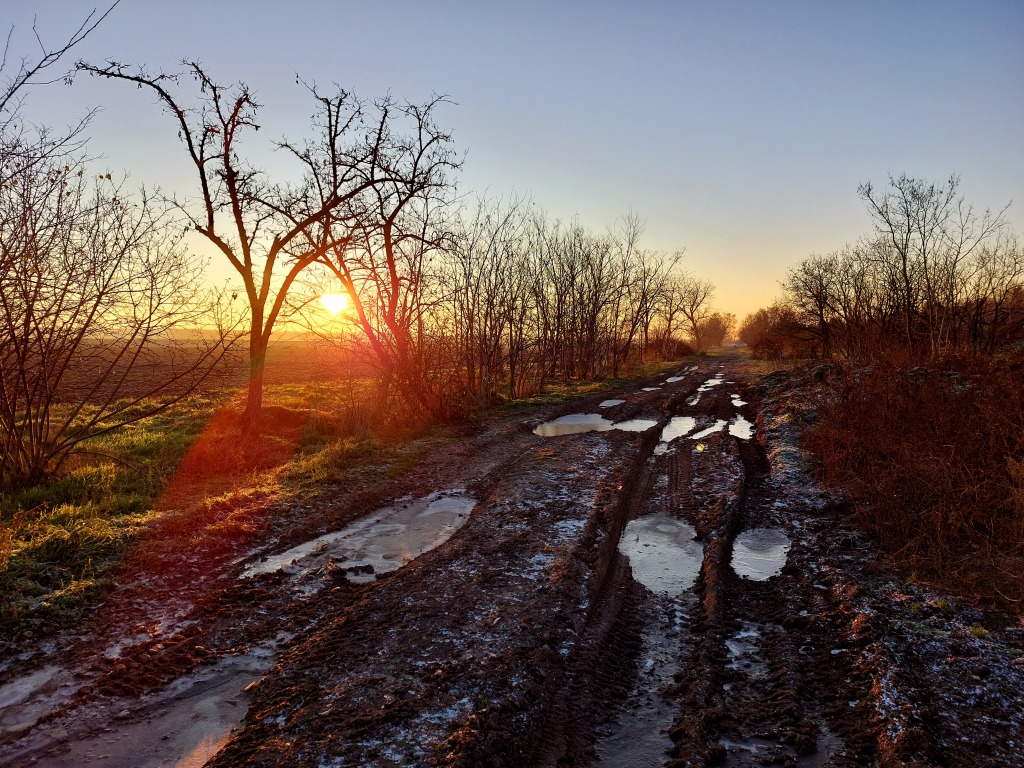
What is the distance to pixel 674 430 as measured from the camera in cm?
1431

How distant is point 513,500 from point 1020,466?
624cm

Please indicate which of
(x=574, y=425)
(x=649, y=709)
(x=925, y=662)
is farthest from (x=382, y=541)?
(x=574, y=425)

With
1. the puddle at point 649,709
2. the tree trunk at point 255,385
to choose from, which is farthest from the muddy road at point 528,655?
the tree trunk at point 255,385

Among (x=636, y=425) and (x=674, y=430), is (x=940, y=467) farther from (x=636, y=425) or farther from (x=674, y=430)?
(x=636, y=425)

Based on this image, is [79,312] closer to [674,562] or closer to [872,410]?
[674,562]

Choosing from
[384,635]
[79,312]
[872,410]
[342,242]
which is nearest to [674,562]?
[384,635]

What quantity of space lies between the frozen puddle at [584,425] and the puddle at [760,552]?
274 inches

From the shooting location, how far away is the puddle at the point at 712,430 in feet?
43.9

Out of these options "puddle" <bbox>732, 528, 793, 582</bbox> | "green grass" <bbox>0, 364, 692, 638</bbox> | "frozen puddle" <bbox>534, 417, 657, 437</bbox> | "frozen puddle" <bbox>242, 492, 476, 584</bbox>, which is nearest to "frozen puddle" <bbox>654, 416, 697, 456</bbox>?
"frozen puddle" <bbox>534, 417, 657, 437</bbox>

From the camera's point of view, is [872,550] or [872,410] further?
[872,410]

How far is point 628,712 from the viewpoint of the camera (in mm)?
3828

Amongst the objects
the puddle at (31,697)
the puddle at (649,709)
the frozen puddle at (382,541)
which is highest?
the frozen puddle at (382,541)

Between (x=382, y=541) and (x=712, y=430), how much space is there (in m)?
9.90

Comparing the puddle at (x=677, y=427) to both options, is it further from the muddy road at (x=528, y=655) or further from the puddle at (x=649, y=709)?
the puddle at (x=649, y=709)
